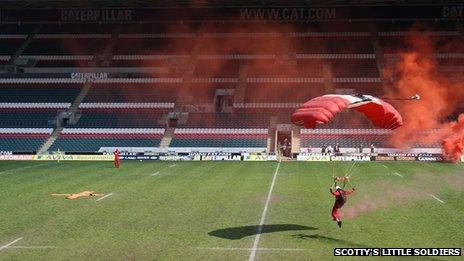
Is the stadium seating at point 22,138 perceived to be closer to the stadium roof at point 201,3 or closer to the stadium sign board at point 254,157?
the stadium roof at point 201,3

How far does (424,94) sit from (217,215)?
34803mm

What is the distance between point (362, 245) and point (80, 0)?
3890 centimetres

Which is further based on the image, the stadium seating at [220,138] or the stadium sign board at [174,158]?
the stadium seating at [220,138]

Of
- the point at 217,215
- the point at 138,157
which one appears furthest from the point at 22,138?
the point at 217,215

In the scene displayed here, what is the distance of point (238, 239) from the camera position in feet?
49.2

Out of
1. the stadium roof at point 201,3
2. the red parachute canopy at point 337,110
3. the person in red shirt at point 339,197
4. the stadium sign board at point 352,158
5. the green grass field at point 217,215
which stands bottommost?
the green grass field at point 217,215

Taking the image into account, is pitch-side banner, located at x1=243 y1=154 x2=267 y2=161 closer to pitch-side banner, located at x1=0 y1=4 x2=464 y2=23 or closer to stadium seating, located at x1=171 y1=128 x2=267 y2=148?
stadium seating, located at x1=171 y1=128 x2=267 y2=148

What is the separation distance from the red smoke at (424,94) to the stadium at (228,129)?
16 cm

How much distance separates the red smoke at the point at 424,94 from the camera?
144 ft

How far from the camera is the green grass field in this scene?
46.2 ft

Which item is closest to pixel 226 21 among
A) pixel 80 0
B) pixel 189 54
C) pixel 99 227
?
pixel 189 54

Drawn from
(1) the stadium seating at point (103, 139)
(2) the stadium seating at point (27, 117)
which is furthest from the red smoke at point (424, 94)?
(2) the stadium seating at point (27, 117)

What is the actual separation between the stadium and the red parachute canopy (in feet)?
0.23

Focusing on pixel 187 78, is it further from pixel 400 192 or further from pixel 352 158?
pixel 400 192
